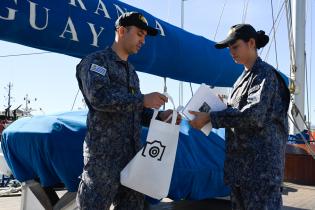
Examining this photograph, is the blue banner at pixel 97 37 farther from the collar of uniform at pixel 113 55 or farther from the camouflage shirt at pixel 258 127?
the camouflage shirt at pixel 258 127

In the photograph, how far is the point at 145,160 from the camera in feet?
7.25

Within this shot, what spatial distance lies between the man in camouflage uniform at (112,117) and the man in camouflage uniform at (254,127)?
16.6 inches

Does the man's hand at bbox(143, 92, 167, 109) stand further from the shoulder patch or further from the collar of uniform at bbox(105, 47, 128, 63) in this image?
the shoulder patch

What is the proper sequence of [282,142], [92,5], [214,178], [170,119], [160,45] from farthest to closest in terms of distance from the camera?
1. [214,178]
2. [160,45]
3. [92,5]
4. [282,142]
5. [170,119]

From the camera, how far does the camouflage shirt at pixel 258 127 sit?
7.82ft

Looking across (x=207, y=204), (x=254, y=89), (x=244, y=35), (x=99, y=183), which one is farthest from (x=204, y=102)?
Result: (x=207, y=204)

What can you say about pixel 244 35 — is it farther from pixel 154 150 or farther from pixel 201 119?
pixel 154 150

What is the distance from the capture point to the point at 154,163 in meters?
2.23

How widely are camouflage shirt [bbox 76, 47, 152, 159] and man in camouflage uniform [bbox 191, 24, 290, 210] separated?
0.41m

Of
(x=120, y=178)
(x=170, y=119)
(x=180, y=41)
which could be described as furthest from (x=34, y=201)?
(x=180, y=41)

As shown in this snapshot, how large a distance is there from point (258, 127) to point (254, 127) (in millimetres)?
22

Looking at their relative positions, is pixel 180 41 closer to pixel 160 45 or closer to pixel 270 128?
pixel 160 45

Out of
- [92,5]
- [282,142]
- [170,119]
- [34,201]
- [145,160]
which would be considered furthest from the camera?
[34,201]

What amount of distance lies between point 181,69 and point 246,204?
160cm
